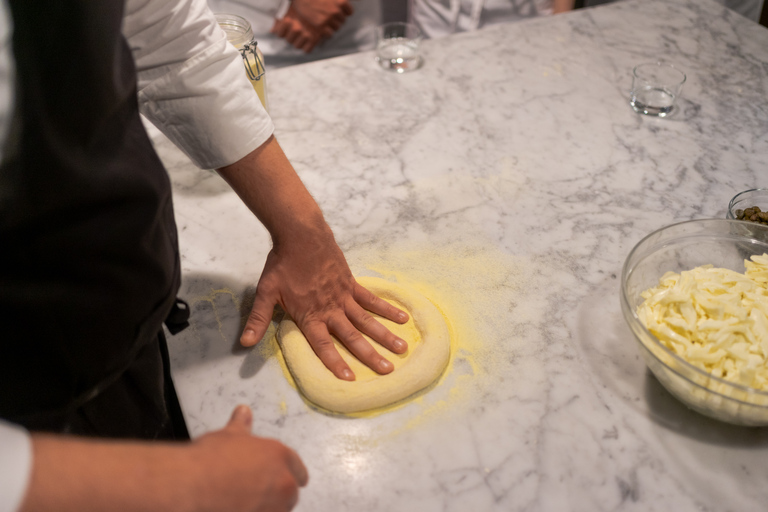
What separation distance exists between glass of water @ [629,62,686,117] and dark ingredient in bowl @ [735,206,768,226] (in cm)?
44

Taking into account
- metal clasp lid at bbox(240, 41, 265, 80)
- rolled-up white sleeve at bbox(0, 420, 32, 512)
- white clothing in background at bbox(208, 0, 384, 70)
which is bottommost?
white clothing in background at bbox(208, 0, 384, 70)

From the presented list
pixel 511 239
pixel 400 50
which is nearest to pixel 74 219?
pixel 511 239

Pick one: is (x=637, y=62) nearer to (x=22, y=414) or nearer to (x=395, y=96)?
(x=395, y=96)

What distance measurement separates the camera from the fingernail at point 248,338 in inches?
33.8

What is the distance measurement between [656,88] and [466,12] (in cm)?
114

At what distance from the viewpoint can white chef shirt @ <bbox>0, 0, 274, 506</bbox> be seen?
767 millimetres

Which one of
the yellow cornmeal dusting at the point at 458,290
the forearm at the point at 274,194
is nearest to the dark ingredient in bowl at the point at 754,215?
the yellow cornmeal dusting at the point at 458,290

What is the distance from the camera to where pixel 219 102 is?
2.71 ft

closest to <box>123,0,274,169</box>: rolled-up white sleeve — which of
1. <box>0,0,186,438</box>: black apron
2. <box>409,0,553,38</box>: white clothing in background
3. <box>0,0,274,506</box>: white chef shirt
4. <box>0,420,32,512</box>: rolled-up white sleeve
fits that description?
<box>0,0,274,506</box>: white chef shirt

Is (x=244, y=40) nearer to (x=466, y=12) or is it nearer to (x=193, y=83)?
(x=193, y=83)

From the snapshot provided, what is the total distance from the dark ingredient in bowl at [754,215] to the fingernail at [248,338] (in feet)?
3.02

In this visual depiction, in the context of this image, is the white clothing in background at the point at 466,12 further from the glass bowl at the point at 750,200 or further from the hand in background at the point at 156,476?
the hand in background at the point at 156,476

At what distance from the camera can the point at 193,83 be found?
80 cm

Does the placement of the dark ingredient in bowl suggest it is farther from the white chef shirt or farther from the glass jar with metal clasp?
the glass jar with metal clasp
